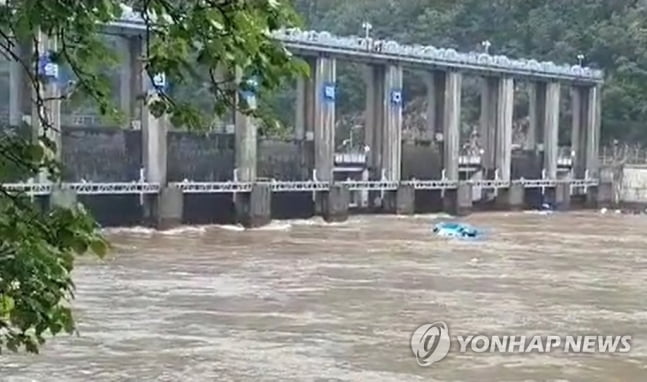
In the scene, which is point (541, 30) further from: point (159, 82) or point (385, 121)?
point (159, 82)

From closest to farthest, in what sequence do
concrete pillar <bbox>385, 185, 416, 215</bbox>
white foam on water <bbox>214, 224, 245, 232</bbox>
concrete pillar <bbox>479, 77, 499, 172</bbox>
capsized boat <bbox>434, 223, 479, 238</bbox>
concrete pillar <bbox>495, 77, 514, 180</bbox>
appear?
capsized boat <bbox>434, 223, 479, 238</bbox> → white foam on water <bbox>214, 224, 245, 232</bbox> → concrete pillar <bbox>385, 185, 416, 215</bbox> → concrete pillar <bbox>495, 77, 514, 180</bbox> → concrete pillar <bbox>479, 77, 499, 172</bbox>

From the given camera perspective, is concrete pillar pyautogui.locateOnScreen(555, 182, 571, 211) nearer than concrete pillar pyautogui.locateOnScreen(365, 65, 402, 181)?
No

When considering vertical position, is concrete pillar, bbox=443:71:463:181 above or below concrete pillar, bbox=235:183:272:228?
above

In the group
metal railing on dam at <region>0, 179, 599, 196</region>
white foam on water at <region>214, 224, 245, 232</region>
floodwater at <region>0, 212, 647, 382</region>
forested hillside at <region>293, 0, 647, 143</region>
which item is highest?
forested hillside at <region>293, 0, 647, 143</region>

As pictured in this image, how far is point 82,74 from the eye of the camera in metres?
3.92

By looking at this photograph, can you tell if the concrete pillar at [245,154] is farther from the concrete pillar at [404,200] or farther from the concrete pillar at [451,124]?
the concrete pillar at [451,124]

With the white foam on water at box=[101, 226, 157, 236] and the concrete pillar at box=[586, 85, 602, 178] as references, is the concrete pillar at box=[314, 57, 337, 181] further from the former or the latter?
the concrete pillar at box=[586, 85, 602, 178]

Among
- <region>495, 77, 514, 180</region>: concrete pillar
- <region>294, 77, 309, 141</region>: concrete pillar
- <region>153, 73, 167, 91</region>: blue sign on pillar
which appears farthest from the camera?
<region>495, 77, 514, 180</region>: concrete pillar

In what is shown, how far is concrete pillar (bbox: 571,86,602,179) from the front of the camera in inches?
2896

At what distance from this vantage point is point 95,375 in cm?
1606

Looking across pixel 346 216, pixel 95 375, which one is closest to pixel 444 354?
pixel 95 375

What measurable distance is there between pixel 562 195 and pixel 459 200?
1087 centimetres

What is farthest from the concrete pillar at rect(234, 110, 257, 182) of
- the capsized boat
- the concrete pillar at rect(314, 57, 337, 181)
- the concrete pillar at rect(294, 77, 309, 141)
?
the capsized boat

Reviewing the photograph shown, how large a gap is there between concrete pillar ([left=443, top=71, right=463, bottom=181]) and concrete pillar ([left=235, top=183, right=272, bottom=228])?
1551 cm
